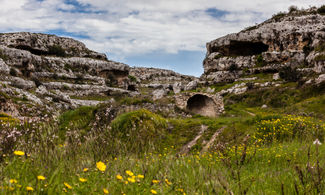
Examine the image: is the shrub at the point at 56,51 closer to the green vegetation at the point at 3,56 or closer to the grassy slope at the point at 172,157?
the green vegetation at the point at 3,56

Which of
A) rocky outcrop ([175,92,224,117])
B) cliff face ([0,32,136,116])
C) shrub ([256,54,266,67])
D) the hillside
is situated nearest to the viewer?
the hillside

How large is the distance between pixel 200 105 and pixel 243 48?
168ft

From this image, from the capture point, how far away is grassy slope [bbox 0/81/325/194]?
3117 millimetres

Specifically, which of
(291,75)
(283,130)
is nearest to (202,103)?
(283,130)

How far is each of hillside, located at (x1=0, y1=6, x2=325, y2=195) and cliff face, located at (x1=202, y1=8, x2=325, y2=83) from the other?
1.04 ft

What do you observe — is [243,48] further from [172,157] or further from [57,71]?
[172,157]

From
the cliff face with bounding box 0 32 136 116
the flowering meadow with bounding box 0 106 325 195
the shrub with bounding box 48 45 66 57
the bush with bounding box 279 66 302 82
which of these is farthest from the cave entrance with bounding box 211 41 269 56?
the flowering meadow with bounding box 0 106 325 195

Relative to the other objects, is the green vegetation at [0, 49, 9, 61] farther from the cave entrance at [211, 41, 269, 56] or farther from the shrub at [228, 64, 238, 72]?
the cave entrance at [211, 41, 269, 56]

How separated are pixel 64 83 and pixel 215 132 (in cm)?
4793

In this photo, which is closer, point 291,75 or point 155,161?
point 155,161

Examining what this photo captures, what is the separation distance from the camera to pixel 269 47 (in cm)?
6912

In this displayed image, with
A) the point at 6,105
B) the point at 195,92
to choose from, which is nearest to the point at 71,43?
the point at 195,92

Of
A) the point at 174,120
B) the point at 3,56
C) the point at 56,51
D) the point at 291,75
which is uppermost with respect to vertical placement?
the point at 56,51

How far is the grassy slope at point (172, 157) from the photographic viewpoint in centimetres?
312
